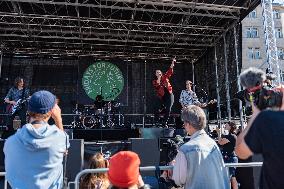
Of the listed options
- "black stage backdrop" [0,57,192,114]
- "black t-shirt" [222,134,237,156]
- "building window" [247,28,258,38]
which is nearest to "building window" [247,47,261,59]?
"building window" [247,28,258,38]

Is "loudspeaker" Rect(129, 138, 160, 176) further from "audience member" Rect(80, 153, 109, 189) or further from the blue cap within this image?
the blue cap

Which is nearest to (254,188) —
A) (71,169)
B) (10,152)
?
(71,169)

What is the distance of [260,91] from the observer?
1943 mm

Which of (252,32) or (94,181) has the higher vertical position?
(252,32)

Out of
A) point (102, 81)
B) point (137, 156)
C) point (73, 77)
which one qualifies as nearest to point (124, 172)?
point (137, 156)

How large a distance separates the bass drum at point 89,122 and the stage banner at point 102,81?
55.5 inches

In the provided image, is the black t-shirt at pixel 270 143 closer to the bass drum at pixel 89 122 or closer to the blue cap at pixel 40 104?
the blue cap at pixel 40 104

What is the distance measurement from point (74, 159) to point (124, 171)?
4744 millimetres

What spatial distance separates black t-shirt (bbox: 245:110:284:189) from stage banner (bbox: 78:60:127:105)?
40.8 feet

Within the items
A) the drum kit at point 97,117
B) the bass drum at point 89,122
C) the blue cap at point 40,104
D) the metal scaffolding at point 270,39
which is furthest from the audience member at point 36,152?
the bass drum at point 89,122

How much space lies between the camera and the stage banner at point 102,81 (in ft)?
46.5

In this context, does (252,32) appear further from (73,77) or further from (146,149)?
(146,149)

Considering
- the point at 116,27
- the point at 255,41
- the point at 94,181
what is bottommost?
the point at 94,181

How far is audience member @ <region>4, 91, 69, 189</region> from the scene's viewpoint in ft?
7.11
